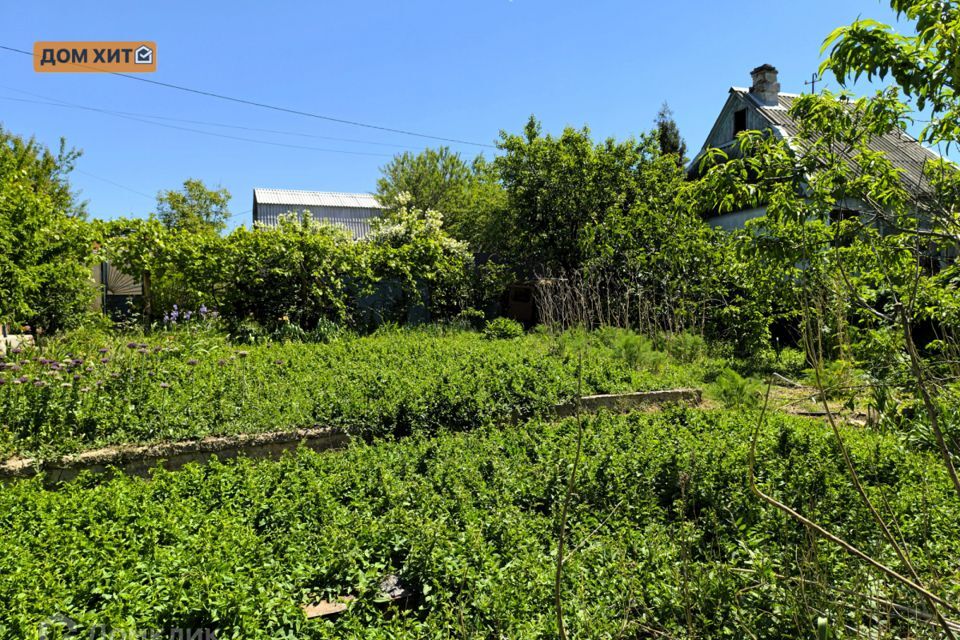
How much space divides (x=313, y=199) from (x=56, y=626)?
3381 cm

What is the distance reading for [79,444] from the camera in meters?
4.10

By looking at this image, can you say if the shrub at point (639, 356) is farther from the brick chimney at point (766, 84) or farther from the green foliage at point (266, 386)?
the brick chimney at point (766, 84)

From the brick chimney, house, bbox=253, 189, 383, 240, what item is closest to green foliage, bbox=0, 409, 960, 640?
the brick chimney

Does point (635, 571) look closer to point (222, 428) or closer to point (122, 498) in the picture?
point (122, 498)

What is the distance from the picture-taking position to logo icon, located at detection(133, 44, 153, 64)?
436 inches

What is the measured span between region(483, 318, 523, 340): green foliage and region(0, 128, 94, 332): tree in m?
6.15

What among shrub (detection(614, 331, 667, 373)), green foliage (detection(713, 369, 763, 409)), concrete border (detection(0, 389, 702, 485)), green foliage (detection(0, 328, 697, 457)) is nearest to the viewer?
concrete border (detection(0, 389, 702, 485))

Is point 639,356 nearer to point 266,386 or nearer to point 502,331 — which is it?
point 502,331

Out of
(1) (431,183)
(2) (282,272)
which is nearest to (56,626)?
(2) (282,272)

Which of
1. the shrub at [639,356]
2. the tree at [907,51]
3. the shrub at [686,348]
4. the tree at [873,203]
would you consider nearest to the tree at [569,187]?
the shrub at [686,348]

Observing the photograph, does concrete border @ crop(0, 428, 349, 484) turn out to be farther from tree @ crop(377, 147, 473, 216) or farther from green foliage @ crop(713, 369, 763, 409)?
tree @ crop(377, 147, 473, 216)

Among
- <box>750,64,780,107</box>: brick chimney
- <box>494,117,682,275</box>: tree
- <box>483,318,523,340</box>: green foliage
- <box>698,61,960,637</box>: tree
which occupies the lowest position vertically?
<box>483,318,523,340</box>: green foliage

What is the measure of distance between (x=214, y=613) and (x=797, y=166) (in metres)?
3.38

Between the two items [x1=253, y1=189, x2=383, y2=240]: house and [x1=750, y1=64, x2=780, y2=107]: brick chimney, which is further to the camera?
[x1=253, y1=189, x2=383, y2=240]: house
